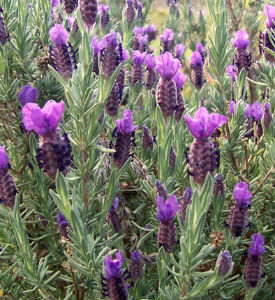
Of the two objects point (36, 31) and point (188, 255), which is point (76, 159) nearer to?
point (188, 255)

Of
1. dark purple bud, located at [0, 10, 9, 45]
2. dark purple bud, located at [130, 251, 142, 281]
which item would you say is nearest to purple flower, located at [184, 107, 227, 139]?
dark purple bud, located at [130, 251, 142, 281]

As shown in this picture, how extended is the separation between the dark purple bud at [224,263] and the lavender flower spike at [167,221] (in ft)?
0.59

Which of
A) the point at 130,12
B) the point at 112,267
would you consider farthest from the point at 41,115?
the point at 130,12

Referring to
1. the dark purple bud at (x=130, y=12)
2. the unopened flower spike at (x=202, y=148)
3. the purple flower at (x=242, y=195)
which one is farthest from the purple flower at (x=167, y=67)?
the dark purple bud at (x=130, y=12)

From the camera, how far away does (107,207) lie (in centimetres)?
129

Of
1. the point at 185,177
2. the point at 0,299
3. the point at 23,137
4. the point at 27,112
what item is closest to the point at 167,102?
the point at 185,177

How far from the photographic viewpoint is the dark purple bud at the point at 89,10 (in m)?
1.24

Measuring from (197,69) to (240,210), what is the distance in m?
0.90

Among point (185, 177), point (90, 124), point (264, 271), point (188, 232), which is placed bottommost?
point (264, 271)

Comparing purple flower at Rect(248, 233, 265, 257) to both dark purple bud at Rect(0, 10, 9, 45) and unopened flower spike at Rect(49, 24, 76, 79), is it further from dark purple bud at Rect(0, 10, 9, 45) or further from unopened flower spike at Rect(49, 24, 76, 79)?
dark purple bud at Rect(0, 10, 9, 45)

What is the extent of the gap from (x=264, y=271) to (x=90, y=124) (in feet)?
2.75

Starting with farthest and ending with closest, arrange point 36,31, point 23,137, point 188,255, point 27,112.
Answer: point 36,31, point 23,137, point 188,255, point 27,112

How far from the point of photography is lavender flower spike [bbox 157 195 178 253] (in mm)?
1179

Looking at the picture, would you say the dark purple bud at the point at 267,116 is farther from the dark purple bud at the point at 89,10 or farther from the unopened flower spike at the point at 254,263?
the dark purple bud at the point at 89,10
